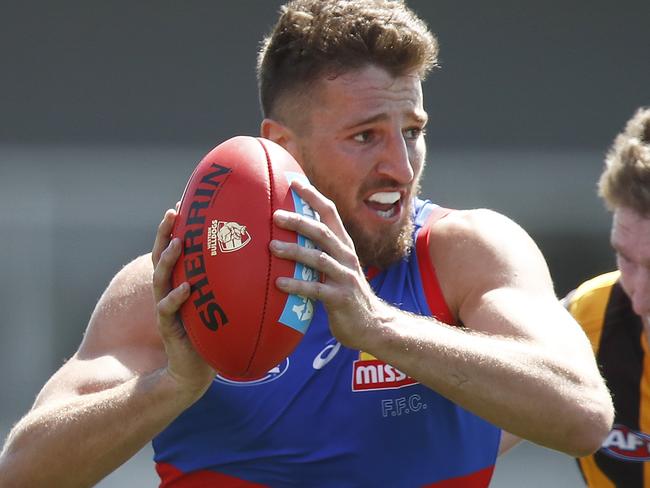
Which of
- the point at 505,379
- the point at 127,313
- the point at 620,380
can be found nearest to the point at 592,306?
the point at 620,380

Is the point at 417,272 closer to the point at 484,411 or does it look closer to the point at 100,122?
the point at 484,411

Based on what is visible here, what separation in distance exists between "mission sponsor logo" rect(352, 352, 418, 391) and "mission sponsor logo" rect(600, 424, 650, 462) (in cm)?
129

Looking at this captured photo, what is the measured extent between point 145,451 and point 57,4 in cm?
331

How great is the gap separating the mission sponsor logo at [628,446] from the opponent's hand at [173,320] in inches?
78.8

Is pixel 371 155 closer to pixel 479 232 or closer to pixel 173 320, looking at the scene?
pixel 479 232

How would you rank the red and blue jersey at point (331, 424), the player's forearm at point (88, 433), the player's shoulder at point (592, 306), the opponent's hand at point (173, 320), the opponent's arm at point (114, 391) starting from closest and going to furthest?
the opponent's hand at point (173, 320), the opponent's arm at point (114, 391), the player's forearm at point (88, 433), the red and blue jersey at point (331, 424), the player's shoulder at point (592, 306)

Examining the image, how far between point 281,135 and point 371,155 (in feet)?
1.31

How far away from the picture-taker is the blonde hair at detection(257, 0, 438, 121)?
12.0 ft

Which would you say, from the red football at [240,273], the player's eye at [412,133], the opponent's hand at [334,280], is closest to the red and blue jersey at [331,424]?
the player's eye at [412,133]

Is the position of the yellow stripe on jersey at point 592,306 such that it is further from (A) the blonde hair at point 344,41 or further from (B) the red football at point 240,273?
(B) the red football at point 240,273

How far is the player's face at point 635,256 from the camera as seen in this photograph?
431cm

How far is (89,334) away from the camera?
3588 mm

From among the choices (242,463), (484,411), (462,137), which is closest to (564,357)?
(484,411)

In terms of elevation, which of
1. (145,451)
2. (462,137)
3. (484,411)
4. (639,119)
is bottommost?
(145,451)
